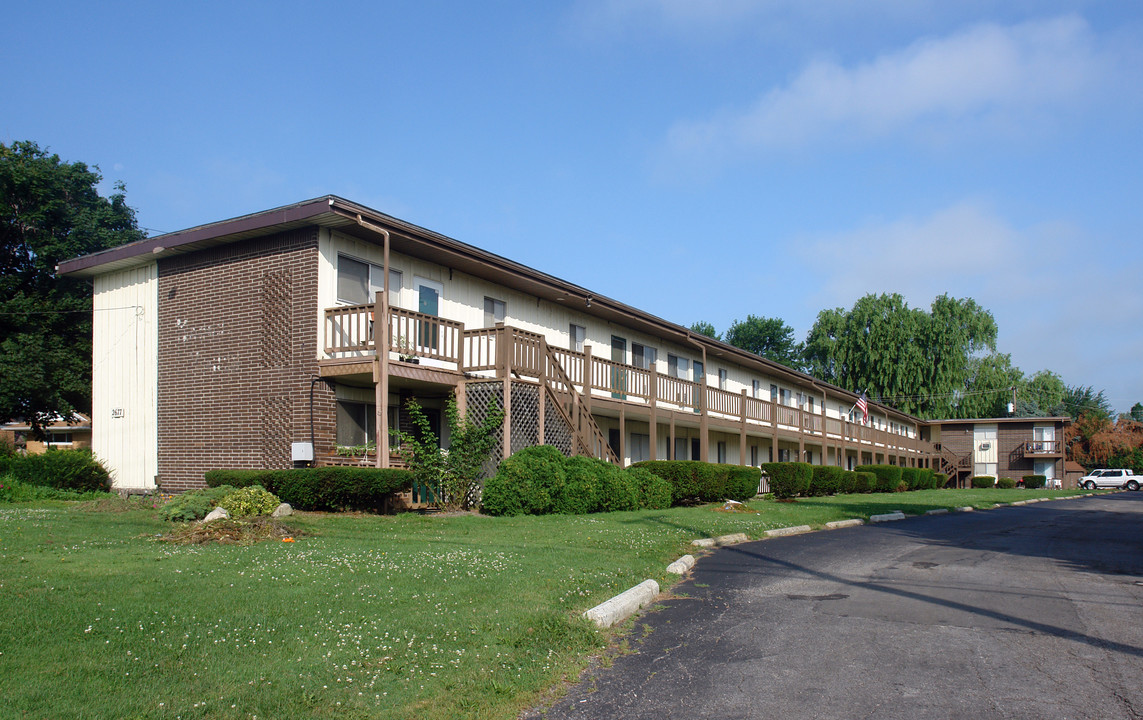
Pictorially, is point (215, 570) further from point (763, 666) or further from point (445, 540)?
point (763, 666)

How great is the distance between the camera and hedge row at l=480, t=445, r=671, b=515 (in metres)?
15.7

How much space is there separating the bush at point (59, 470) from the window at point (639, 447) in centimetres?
1615

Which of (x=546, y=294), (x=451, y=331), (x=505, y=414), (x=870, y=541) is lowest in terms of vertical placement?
(x=870, y=541)

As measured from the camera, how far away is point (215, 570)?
808cm

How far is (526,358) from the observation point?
60.3 ft

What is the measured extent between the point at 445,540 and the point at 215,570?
3.79 metres

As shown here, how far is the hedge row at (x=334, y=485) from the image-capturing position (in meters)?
14.6

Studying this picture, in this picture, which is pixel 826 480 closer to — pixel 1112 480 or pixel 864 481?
pixel 864 481

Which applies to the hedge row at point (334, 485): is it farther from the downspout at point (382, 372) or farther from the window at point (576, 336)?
the window at point (576, 336)

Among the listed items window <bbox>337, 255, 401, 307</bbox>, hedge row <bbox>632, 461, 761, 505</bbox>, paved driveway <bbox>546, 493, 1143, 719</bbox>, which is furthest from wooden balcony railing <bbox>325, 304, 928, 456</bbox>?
paved driveway <bbox>546, 493, 1143, 719</bbox>

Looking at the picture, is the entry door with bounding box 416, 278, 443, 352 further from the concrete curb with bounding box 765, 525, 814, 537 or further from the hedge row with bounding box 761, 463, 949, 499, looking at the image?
the hedge row with bounding box 761, 463, 949, 499

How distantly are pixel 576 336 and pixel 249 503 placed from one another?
48.7ft

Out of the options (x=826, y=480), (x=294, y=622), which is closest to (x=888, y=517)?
(x=826, y=480)

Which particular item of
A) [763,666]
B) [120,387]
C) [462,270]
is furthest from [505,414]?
[763,666]
